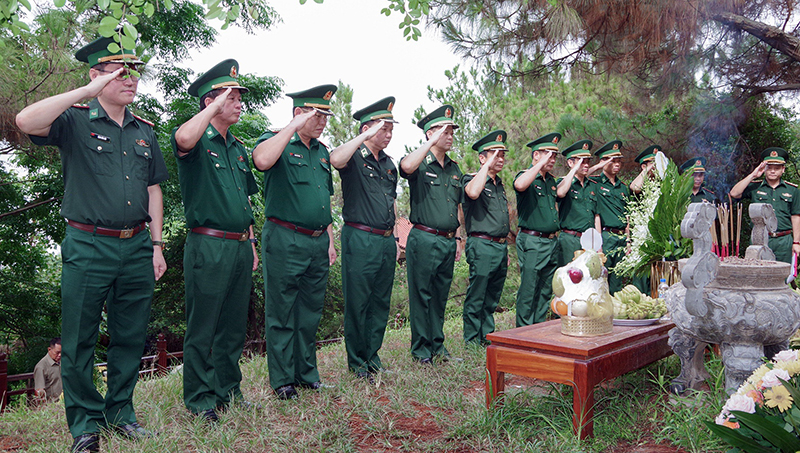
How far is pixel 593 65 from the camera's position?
6121 millimetres

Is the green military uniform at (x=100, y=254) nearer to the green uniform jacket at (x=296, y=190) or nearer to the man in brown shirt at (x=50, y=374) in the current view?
the green uniform jacket at (x=296, y=190)

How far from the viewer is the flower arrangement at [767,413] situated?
6.61 ft

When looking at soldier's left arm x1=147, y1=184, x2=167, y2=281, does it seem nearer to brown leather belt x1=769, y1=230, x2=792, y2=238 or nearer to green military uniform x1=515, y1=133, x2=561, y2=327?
green military uniform x1=515, y1=133, x2=561, y2=327

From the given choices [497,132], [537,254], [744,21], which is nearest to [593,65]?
[744,21]

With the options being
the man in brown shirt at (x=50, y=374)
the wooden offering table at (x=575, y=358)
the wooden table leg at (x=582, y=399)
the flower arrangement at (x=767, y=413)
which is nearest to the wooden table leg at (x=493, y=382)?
the wooden offering table at (x=575, y=358)

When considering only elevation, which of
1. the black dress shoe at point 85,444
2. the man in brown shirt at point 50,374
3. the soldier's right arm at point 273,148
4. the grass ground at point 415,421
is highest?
the soldier's right arm at point 273,148

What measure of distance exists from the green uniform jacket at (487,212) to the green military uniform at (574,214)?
37.2 inches

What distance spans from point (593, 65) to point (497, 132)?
77.3 inches

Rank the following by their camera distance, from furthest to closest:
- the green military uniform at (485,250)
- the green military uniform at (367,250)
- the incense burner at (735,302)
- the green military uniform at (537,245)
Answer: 1. the green military uniform at (537,245)
2. the green military uniform at (485,250)
3. the green military uniform at (367,250)
4. the incense burner at (735,302)

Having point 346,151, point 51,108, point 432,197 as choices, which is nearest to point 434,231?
point 432,197

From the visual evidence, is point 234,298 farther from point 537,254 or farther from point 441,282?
point 537,254

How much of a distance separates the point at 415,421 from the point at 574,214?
332cm

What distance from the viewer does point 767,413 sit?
2145mm

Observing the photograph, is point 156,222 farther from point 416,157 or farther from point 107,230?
point 416,157
